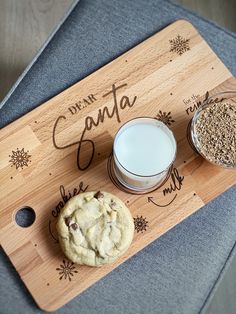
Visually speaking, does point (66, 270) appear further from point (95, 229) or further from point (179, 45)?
point (179, 45)

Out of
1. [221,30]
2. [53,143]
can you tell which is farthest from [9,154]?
[221,30]

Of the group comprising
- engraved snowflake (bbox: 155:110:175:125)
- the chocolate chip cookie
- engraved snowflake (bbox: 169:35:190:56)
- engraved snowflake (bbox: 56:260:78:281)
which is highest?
engraved snowflake (bbox: 169:35:190:56)

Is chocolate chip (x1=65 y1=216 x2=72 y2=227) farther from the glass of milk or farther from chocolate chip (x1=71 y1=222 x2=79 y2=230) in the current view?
the glass of milk

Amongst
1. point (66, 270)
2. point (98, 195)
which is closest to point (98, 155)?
point (98, 195)

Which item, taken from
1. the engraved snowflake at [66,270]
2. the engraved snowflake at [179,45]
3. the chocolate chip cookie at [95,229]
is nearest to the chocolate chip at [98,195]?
the chocolate chip cookie at [95,229]

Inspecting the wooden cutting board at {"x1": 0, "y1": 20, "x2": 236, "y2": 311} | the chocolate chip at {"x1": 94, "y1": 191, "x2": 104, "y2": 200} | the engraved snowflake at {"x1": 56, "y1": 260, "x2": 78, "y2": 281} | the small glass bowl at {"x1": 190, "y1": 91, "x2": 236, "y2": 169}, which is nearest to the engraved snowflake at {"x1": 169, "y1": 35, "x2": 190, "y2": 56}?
the wooden cutting board at {"x1": 0, "y1": 20, "x2": 236, "y2": 311}
